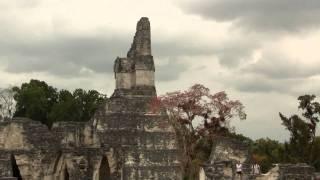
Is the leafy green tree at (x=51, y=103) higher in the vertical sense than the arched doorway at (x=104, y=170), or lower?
higher

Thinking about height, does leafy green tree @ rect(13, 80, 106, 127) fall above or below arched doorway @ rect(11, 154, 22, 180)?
above

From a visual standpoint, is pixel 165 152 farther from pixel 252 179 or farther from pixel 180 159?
pixel 252 179

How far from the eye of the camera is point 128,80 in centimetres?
2931

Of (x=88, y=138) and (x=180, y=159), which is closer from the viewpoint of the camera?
(x=180, y=159)

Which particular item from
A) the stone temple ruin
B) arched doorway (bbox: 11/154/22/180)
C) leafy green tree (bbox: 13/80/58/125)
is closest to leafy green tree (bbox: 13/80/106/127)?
leafy green tree (bbox: 13/80/58/125)

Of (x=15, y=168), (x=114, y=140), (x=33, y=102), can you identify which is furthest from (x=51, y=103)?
(x=15, y=168)

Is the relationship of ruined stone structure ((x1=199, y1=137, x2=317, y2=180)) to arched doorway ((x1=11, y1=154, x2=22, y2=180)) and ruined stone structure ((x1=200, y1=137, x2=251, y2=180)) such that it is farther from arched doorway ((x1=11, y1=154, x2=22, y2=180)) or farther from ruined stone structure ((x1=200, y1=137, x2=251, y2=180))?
arched doorway ((x1=11, y1=154, x2=22, y2=180))

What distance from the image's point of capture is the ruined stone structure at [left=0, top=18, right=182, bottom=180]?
23.4 metres

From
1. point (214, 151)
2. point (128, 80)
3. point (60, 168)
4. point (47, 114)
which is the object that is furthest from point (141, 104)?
point (47, 114)

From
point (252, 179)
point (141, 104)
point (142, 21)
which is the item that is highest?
point (142, 21)

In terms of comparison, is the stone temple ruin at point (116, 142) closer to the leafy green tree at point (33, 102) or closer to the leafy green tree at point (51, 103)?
the leafy green tree at point (51, 103)

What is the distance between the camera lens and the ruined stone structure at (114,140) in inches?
920

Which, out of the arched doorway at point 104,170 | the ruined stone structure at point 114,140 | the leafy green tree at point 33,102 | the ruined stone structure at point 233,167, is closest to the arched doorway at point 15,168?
the ruined stone structure at point 114,140

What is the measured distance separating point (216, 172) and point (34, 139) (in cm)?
1001
